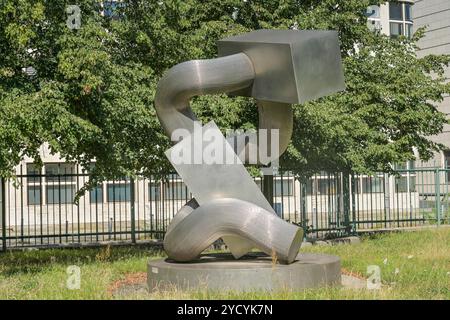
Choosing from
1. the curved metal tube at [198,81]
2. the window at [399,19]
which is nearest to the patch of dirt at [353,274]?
the curved metal tube at [198,81]

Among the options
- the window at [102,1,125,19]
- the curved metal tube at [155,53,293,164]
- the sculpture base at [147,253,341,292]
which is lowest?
the sculpture base at [147,253,341,292]

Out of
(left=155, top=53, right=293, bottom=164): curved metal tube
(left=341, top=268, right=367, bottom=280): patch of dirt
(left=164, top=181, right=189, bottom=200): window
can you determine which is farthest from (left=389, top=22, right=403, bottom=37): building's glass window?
(left=155, top=53, right=293, bottom=164): curved metal tube

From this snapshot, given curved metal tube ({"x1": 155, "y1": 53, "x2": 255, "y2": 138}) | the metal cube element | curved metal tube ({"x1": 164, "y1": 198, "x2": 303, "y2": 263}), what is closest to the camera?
curved metal tube ({"x1": 164, "y1": 198, "x2": 303, "y2": 263})

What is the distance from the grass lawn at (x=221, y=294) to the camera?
8930 millimetres

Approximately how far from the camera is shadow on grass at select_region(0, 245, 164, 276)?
1330 centimetres

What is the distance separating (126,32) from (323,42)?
206 inches

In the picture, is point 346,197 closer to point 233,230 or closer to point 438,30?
point 233,230

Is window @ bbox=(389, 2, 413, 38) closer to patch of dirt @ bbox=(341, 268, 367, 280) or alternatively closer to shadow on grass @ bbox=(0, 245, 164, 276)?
shadow on grass @ bbox=(0, 245, 164, 276)

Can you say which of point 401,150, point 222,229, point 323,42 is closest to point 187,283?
point 222,229

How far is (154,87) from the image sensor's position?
14.1 meters

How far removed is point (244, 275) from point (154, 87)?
5.81 metres

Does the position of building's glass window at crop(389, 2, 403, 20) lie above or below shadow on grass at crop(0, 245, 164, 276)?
above

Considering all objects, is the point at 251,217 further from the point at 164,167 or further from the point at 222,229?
the point at 164,167

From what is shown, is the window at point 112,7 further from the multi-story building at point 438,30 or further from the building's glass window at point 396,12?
the building's glass window at point 396,12
